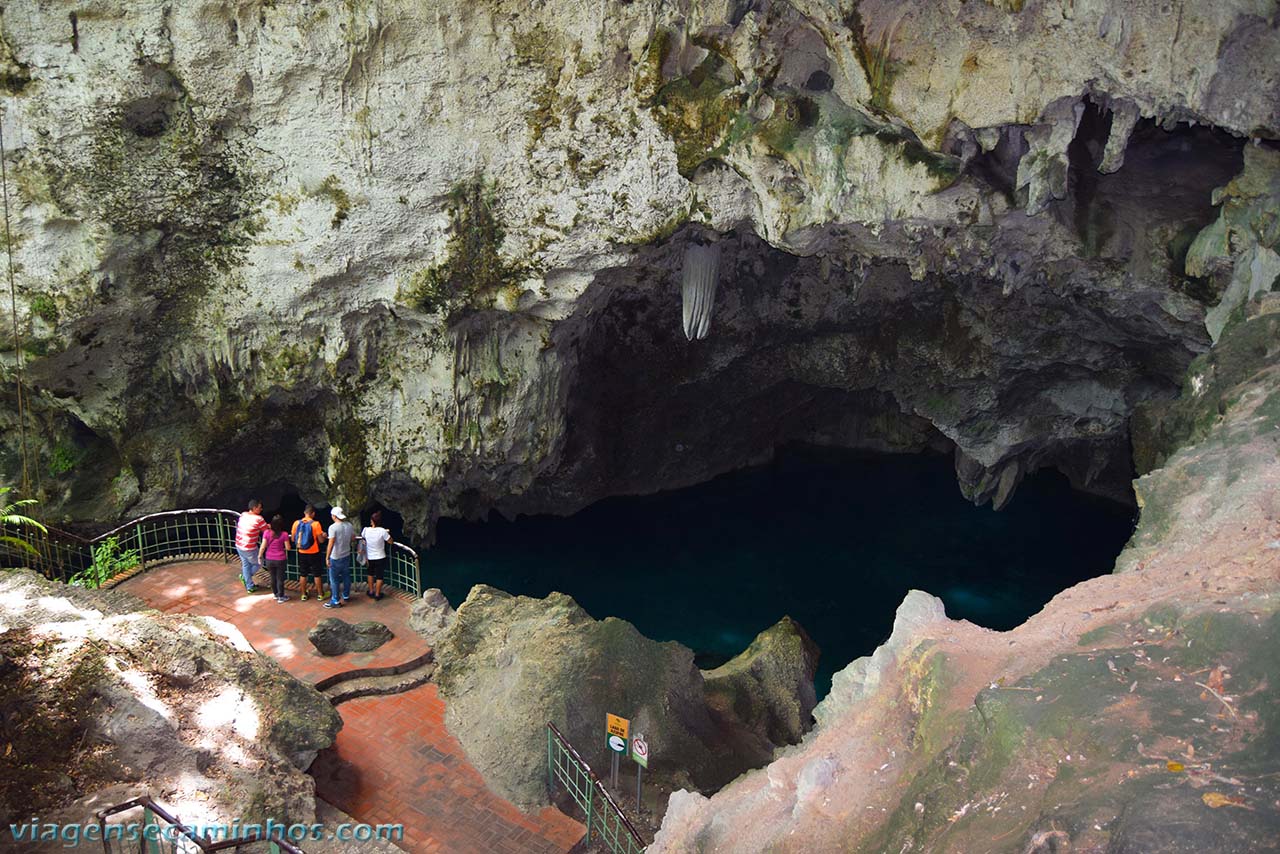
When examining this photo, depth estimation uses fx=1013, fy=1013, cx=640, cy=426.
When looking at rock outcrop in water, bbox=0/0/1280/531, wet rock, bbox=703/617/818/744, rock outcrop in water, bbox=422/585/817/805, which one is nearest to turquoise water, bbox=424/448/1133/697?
rock outcrop in water, bbox=0/0/1280/531

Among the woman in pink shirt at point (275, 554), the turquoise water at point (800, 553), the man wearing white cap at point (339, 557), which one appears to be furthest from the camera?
the turquoise water at point (800, 553)

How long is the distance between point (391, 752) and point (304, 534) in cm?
339

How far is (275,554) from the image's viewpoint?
37.9 ft

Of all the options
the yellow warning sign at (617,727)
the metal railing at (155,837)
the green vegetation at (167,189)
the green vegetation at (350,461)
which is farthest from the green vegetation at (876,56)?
the green vegetation at (350,461)

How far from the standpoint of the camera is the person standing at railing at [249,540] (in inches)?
463

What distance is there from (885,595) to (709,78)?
1061 cm

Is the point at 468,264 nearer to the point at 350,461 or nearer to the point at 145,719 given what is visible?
the point at 350,461

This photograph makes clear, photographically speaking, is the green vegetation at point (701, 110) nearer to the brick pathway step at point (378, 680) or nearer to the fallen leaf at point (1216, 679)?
the brick pathway step at point (378, 680)

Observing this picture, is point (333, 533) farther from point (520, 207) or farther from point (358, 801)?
point (520, 207)

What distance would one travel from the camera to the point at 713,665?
16469 millimetres

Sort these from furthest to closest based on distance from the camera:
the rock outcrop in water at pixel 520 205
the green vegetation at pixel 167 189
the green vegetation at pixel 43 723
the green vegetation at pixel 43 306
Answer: the green vegetation at pixel 43 306 < the green vegetation at pixel 167 189 < the rock outcrop in water at pixel 520 205 < the green vegetation at pixel 43 723

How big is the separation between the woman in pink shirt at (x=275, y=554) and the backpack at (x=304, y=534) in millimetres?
153

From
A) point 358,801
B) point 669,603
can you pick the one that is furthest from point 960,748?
point 669,603

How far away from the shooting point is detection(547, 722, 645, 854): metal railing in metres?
8.22
